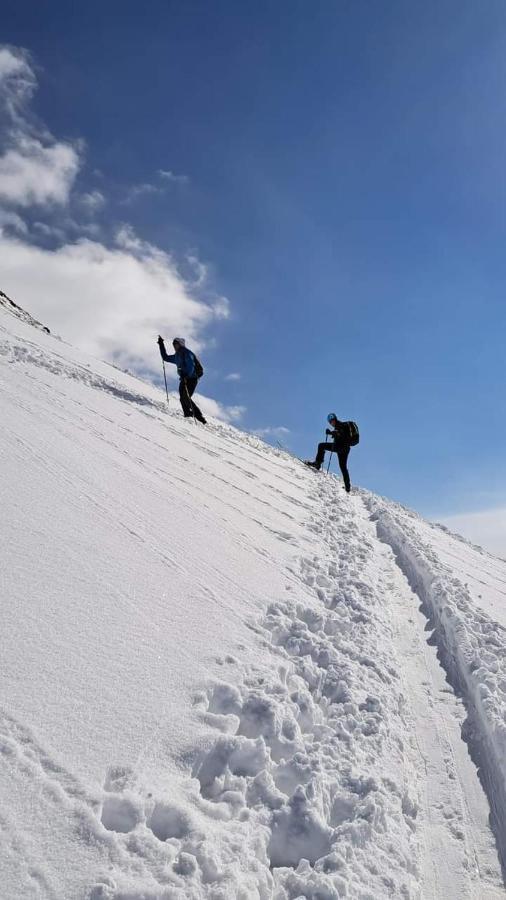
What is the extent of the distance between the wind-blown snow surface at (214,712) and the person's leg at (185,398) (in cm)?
806

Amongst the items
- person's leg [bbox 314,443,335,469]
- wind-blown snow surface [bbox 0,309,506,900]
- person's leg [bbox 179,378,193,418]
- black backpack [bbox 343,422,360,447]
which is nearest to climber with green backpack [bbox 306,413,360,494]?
black backpack [bbox 343,422,360,447]

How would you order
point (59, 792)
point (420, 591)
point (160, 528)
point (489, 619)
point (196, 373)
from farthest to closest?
point (196, 373) < point (420, 591) < point (489, 619) < point (160, 528) < point (59, 792)

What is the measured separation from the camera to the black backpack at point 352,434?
1716 centimetres

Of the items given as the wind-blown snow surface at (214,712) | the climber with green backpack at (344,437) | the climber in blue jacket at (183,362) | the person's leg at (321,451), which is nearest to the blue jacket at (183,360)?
the climber in blue jacket at (183,362)

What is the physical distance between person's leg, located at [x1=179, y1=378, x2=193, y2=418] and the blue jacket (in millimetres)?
276

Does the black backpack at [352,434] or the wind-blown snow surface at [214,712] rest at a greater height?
the black backpack at [352,434]

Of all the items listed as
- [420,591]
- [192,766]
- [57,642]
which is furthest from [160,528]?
[420,591]

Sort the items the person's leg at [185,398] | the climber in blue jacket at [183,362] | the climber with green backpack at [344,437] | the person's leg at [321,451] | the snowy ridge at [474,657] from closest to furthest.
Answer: the snowy ridge at [474,657], the climber in blue jacket at [183,362], the person's leg at [185,398], the climber with green backpack at [344,437], the person's leg at [321,451]

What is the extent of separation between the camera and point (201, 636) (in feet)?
15.4

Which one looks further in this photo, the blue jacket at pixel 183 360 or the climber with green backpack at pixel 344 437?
the climber with green backpack at pixel 344 437

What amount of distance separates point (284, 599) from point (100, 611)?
253 centimetres

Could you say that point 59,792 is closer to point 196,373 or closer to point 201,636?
point 201,636

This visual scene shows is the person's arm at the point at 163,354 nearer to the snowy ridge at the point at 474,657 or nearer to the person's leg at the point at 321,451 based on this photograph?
the person's leg at the point at 321,451

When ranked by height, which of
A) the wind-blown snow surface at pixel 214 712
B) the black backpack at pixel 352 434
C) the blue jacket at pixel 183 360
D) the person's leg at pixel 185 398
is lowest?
the wind-blown snow surface at pixel 214 712
